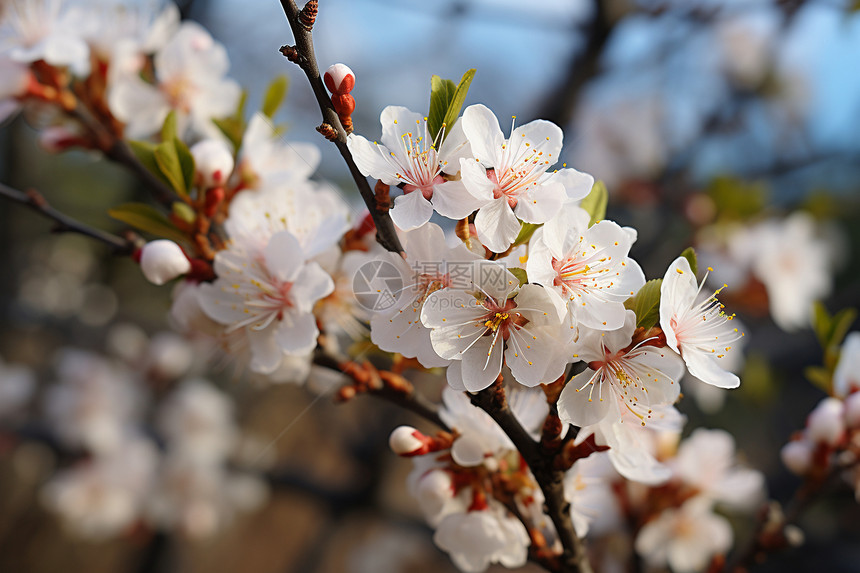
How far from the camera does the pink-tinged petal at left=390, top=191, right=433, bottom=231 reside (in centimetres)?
64

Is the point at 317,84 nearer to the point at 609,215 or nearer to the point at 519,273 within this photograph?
Result: the point at 519,273

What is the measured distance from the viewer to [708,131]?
259 centimetres

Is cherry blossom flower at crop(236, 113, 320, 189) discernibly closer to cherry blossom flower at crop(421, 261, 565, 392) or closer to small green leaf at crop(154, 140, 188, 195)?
small green leaf at crop(154, 140, 188, 195)

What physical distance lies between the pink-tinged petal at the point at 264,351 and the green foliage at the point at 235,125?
388mm

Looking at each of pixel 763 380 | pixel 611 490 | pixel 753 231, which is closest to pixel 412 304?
pixel 611 490

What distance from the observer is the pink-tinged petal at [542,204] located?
634 millimetres

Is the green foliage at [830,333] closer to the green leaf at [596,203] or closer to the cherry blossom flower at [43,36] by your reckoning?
the green leaf at [596,203]

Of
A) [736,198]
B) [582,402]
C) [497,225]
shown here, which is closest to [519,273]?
[497,225]

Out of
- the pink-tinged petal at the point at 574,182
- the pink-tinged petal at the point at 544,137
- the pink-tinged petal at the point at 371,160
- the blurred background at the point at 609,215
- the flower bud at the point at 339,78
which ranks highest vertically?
the flower bud at the point at 339,78

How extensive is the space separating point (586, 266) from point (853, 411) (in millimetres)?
649

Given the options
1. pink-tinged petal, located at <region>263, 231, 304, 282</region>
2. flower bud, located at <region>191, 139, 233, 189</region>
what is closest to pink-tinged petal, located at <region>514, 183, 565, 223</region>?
pink-tinged petal, located at <region>263, 231, 304, 282</region>

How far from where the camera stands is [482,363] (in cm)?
65

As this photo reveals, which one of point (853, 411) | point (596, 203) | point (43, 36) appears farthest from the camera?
point (43, 36)

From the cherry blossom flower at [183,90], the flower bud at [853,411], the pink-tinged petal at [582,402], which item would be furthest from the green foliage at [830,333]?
the cherry blossom flower at [183,90]
